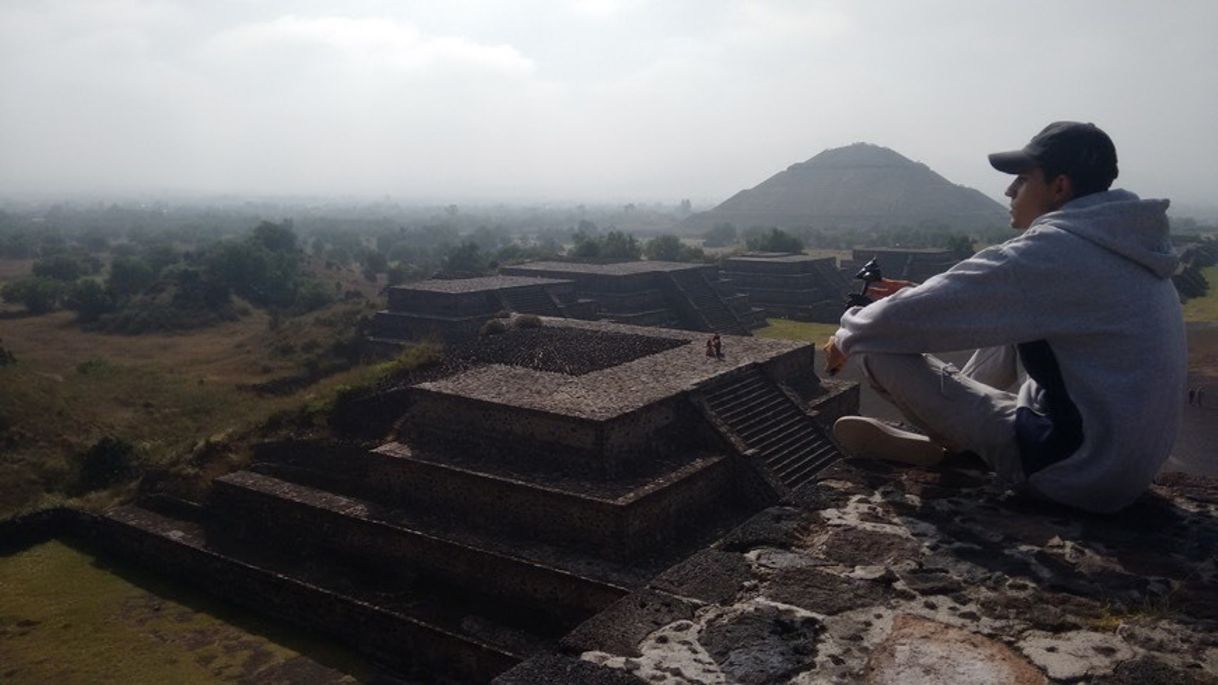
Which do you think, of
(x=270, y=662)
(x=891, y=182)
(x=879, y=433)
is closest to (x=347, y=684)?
(x=270, y=662)

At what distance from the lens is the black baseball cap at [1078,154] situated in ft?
8.89

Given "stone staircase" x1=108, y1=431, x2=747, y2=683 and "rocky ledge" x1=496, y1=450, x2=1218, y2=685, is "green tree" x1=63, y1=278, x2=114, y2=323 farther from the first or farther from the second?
"rocky ledge" x1=496, y1=450, x2=1218, y2=685

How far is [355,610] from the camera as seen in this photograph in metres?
9.12

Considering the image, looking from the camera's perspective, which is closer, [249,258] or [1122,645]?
[1122,645]

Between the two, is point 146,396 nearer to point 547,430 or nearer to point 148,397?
point 148,397

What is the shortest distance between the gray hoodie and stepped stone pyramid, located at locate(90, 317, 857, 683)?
597 cm

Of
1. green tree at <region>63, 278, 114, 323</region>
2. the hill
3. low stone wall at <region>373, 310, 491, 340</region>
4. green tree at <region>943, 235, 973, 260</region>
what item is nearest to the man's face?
low stone wall at <region>373, 310, 491, 340</region>

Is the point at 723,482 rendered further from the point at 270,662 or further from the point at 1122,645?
the point at 1122,645

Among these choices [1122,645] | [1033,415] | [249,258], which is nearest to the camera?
[1122,645]

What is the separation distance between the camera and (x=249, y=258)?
38875mm

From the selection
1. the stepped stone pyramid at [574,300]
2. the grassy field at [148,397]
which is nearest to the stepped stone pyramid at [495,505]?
the grassy field at [148,397]

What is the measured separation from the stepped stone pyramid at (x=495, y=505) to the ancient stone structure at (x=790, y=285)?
58.2ft

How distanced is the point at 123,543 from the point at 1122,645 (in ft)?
42.8

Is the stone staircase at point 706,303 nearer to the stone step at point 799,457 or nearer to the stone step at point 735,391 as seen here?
the stone step at point 735,391
